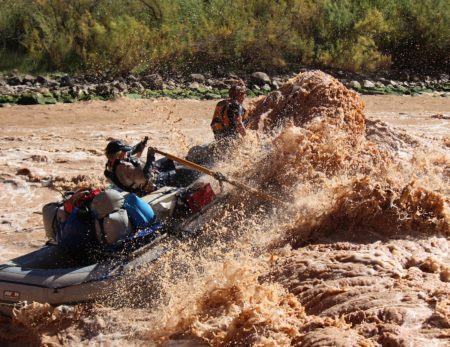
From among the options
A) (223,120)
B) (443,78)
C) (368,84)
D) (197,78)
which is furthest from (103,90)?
(443,78)

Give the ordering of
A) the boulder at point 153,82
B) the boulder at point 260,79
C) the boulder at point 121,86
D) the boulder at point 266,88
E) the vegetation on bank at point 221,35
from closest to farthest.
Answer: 1. the boulder at point 121,86
2. the boulder at point 153,82
3. the boulder at point 266,88
4. the boulder at point 260,79
5. the vegetation on bank at point 221,35

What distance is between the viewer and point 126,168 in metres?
5.93

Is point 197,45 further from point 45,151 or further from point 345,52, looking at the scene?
point 45,151

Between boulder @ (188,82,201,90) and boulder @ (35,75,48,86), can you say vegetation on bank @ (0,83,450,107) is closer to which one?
boulder @ (188,82,201,90)

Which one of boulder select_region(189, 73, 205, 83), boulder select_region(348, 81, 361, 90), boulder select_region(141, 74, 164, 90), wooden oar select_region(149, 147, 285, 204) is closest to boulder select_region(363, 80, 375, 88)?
boulder select_region(348, 81, 361, 90)

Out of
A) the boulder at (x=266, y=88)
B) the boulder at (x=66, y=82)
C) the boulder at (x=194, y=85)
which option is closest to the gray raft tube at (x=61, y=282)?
the boulder at (x=66, y=82)

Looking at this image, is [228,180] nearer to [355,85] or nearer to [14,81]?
[14,81]

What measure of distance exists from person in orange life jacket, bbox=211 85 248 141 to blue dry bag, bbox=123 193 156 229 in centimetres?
230

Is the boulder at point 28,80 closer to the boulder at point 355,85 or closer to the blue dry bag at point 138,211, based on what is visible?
→ the boulder at point 355,85

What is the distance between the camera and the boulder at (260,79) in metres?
17.5

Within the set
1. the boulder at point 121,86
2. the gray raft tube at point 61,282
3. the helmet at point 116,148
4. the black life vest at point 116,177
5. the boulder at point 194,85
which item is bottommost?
the gray raft tube at point 61,282

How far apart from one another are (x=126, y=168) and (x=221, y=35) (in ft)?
44.5

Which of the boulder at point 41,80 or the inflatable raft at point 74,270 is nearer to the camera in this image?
the inflatable raft at point 74,270

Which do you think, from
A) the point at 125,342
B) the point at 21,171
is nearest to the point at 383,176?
the point at 125,342
